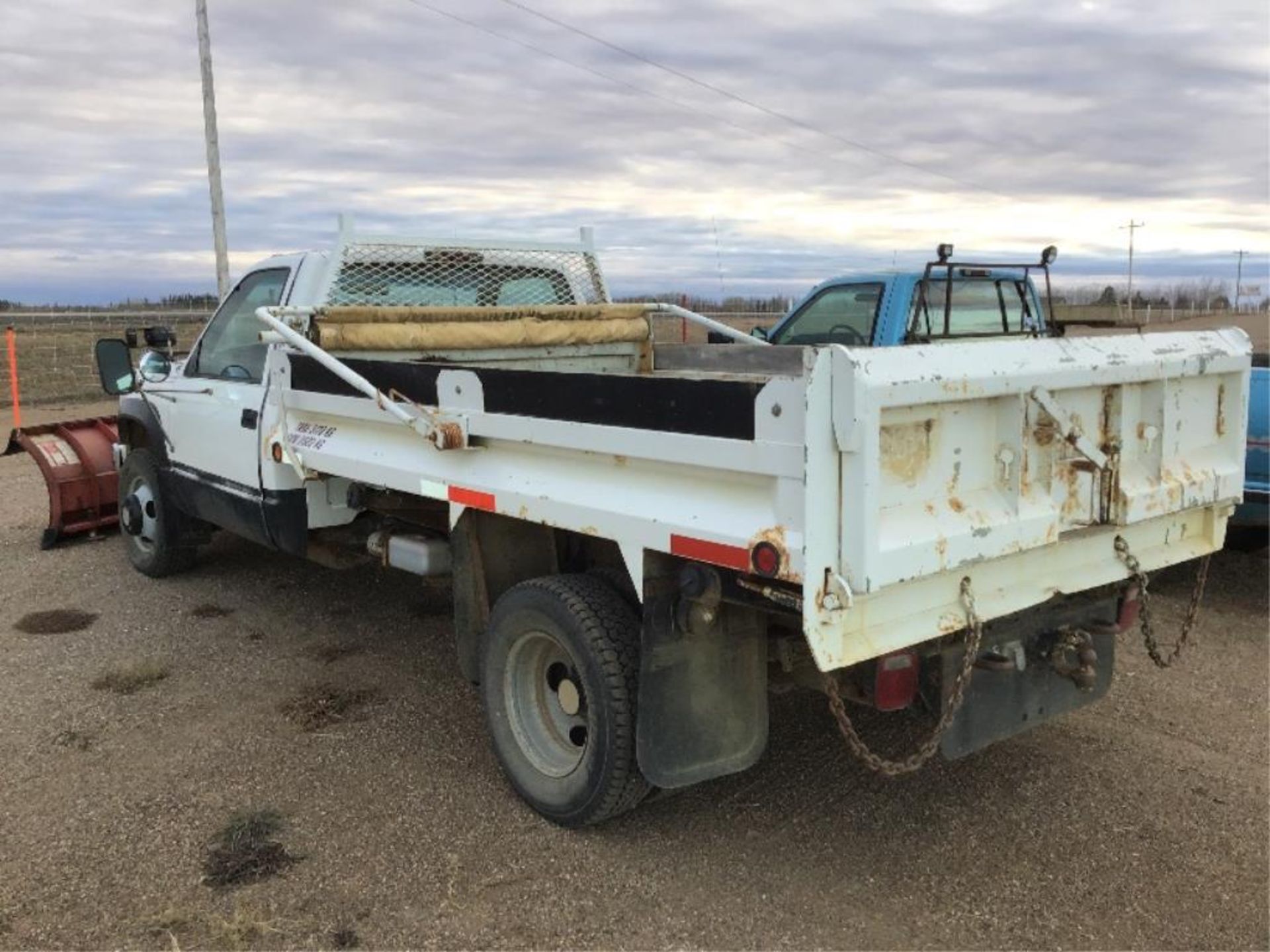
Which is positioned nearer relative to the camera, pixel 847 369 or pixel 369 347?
pixel 847 369

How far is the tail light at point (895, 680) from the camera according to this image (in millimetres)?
3232

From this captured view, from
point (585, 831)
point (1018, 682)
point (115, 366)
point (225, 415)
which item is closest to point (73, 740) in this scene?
point (225, 415)

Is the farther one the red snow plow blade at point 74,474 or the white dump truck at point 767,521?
the red snow plow blade at point 74,474

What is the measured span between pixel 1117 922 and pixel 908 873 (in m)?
0.63

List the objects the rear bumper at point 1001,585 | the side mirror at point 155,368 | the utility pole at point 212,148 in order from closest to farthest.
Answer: the rear bumper at point 1001,585 → the side mirror at point 155,368 → the utility pole at point 212,148

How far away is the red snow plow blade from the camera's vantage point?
Answer: 8.00m

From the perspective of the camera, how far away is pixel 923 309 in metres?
7.56

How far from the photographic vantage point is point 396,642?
5.94 meters

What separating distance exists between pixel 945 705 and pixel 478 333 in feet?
10.0

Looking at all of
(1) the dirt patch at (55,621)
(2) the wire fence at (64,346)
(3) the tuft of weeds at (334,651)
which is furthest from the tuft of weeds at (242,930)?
(2) the wire fence at (64,346)

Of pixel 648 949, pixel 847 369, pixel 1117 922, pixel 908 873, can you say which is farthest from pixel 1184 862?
pixel 847 369

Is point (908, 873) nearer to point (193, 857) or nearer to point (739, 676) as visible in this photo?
point (739, 676)

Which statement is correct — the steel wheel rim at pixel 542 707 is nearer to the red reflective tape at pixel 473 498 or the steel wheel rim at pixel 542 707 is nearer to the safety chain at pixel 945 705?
the red reflective tape at pixel 473 498

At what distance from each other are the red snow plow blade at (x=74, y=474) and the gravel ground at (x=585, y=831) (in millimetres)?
2523
